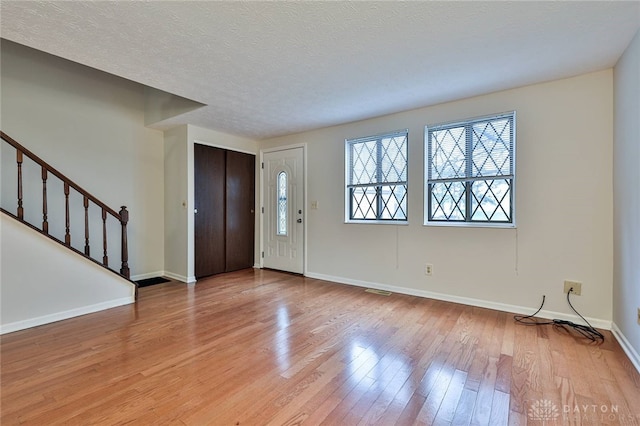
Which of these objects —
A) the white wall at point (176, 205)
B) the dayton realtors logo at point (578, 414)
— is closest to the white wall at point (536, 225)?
the dayton realtors logo at point (578, 414)

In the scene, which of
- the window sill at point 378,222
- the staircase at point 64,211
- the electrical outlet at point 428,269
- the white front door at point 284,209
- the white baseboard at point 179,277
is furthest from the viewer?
the white front door at point 284,209

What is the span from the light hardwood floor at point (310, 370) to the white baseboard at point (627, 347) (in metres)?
0.06

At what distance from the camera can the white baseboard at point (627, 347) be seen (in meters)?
1.87

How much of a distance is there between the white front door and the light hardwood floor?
5.55 feet

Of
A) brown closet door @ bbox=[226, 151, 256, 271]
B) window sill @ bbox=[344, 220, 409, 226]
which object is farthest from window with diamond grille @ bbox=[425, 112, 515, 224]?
brown closet door @ bbox=[226, 151, 256, 271]

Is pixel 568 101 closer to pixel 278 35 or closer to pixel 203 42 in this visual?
pixel 278 35

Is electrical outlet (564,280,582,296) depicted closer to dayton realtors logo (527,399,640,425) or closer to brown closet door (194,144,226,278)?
dayton realtors logo (527,399,640,425)

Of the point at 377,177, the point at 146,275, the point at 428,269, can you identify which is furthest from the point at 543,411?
the point at 146,275

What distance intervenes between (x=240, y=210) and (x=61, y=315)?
258 centimetres

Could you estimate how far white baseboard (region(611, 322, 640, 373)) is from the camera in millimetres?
1872

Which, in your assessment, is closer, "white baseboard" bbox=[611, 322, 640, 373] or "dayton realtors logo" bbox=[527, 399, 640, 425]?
"dayton realtors logo" bbox=[527, 399, 640, 425]

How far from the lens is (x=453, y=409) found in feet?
4.94

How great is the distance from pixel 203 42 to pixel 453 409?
277 centimetres

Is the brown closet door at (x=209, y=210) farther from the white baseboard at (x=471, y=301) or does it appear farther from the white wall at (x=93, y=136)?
the white baseboard at (x=471, y=301)
